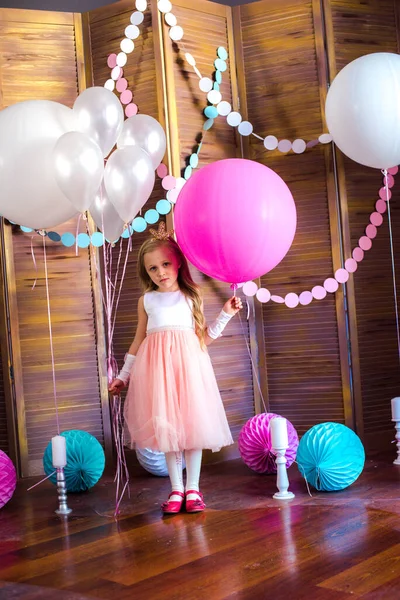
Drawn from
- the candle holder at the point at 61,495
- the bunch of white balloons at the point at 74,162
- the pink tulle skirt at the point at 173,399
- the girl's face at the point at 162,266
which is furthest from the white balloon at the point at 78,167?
the candle holder at the point at 61,495

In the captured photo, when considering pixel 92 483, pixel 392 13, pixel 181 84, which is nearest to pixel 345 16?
pixel 392 13

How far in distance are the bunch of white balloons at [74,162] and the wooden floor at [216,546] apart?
1091 mm

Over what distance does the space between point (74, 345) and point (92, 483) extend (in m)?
0.75

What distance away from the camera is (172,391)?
2.86 metres

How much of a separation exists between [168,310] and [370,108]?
117cm

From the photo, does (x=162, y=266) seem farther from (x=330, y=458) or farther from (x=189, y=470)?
(x=330, y=458)

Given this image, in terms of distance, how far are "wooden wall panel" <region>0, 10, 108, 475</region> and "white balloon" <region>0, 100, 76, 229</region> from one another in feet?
2.82

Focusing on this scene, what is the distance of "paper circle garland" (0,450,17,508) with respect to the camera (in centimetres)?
304

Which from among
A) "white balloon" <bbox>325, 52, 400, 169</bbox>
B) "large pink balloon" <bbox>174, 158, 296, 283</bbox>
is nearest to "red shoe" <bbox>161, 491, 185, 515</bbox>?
"large pink balloon" <bbox>174, 158, 296, 283</bbox>

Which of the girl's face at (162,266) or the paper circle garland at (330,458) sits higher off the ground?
the girl's face at (162,266)

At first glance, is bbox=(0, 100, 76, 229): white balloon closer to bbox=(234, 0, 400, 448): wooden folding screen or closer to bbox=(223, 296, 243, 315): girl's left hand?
bbox=(223, 296, 243, 315): girl's left hand

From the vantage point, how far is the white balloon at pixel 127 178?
2.71 m

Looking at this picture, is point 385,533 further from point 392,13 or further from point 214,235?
point 392,13

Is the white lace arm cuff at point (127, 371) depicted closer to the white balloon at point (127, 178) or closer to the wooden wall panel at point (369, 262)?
the white balloon at point (127, 178)
